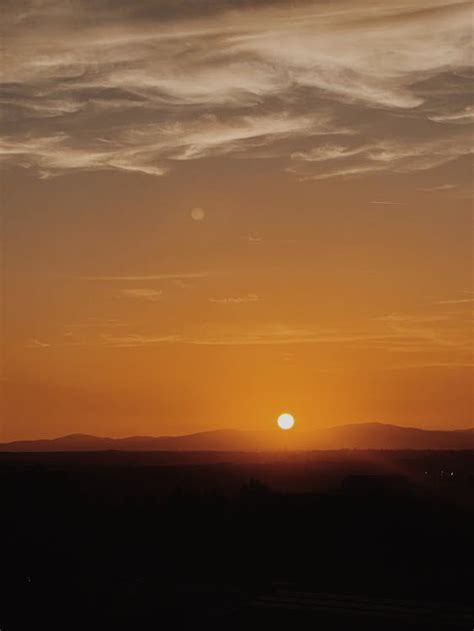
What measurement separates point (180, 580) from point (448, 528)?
50.9ft

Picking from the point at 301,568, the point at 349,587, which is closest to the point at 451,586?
the point at 349,587

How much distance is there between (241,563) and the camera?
36.7 metres

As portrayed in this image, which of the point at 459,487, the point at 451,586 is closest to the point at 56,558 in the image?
the point at 451,586

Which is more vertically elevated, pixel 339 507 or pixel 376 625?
pixel 339 507

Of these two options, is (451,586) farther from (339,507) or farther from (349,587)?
(339,507)

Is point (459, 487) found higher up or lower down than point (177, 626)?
higher up

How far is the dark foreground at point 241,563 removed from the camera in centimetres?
2722

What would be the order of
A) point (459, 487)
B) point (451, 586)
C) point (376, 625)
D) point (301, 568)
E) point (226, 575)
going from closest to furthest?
point (376, 625) < point (451, 586) < point (226, 575) < point (301, 568) < point (459, 487)

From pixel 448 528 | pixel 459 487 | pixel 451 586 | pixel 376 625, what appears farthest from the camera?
pixel 459 487

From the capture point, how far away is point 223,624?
26281 mm

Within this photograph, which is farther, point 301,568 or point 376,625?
point 301,568

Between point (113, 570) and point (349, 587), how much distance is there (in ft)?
27.7

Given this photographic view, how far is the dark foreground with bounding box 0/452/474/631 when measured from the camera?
27.2m

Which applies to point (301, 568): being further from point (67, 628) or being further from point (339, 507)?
point (67, 628)
